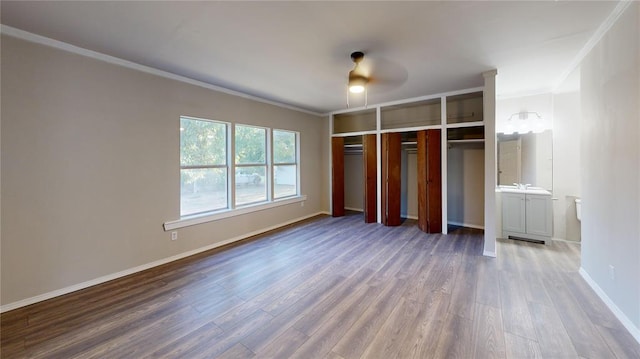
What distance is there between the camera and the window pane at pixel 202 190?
3.78 meters

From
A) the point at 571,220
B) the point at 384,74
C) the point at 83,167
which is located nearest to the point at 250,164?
the point at 83,167

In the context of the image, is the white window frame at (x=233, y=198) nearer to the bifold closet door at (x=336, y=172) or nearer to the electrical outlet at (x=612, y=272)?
the bifold closet door at (x=336, y=172)

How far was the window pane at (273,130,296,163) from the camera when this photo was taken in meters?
5.32

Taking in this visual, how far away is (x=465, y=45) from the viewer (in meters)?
2.74

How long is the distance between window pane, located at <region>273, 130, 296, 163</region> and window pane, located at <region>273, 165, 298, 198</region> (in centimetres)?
17

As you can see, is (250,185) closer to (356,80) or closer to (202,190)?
(202,190)

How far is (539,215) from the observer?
4051mm

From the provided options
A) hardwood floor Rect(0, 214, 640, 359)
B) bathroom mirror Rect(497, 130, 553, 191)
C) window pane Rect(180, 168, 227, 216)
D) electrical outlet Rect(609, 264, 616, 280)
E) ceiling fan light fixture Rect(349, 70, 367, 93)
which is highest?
ceiling fan light fixture Rect(349, 70, 367, 93)

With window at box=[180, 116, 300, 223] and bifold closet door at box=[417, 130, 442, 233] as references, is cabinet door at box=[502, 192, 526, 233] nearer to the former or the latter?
bifold closet door at box=[417, 130, 442, 233]

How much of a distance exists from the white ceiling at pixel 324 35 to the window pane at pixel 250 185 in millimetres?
1652

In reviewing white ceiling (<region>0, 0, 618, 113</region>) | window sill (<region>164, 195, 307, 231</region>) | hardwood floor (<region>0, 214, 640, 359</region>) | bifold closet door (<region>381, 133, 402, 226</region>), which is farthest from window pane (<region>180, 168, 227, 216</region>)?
bifold closet door (<region>381, 133, 402, 226</region>)

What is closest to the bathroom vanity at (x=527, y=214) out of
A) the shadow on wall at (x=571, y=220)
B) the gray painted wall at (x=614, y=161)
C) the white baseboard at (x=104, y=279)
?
the shadow on wall at (x=571, y=220)

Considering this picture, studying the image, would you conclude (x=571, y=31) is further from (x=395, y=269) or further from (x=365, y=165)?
(x=365, y=165)

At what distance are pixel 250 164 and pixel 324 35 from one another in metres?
2.87
